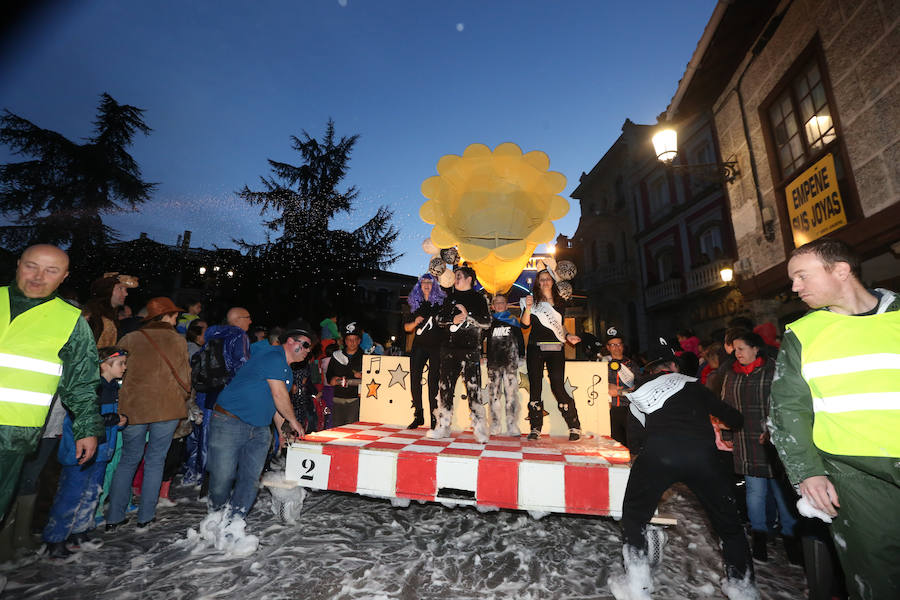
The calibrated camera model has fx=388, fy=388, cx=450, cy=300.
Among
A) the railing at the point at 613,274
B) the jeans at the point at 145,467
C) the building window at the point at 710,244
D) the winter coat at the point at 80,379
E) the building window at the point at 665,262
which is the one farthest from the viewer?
the railing at the point at 613,274

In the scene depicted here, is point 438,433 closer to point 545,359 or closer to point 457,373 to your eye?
point 457,373

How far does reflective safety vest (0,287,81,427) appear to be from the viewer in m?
2.07

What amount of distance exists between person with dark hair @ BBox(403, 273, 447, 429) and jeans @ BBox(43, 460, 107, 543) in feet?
9.60

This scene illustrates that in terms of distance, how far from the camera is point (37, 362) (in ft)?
7.09

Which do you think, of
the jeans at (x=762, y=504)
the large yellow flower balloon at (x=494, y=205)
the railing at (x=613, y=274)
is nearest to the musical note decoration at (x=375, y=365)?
the large yellow flower balloon at (x=494, y=205)

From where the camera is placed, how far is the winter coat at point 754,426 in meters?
3.30

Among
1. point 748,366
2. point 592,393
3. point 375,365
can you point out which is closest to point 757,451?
point 748,366

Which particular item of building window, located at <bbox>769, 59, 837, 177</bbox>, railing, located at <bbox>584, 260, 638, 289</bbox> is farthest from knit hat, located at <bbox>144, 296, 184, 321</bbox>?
railing, located at <bbox>584, 260, 638, 289</bbox>

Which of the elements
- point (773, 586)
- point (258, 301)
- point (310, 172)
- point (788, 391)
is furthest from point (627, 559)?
point (310, 172)

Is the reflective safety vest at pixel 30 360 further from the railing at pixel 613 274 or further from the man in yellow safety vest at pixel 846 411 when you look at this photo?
the railing at pixel 613 274

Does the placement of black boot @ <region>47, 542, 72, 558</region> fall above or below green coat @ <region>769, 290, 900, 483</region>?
below

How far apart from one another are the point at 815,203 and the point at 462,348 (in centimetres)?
616

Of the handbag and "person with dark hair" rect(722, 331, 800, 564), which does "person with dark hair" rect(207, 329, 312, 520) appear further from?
"person with dark hair" rect(722, 331, 800, 564)

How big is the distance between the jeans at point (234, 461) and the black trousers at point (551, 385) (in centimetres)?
283
